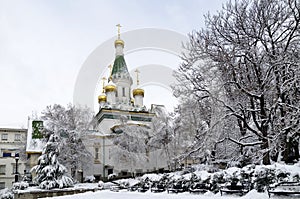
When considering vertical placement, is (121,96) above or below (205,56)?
above

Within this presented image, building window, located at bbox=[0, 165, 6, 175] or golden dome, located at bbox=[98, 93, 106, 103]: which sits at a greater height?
golden dome, located at bbox=[98, 93, 106, 103]

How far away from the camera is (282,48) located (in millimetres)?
14000

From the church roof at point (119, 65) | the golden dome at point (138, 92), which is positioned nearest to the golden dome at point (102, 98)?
the church roof at point (119, 65)

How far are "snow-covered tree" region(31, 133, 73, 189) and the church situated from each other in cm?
1072

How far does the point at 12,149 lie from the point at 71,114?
63.3ft

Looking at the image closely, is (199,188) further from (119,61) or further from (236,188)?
(119,61)

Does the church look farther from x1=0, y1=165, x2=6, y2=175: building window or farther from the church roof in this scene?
x1=0, y1=165, x2=6, y2=175: building window

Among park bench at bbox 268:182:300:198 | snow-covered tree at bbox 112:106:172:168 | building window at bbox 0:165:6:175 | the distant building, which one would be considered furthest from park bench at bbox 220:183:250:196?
building window at bbox 0:165:6:175

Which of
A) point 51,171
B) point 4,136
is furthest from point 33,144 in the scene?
point 4,136

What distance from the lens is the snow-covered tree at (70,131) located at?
30344 mm

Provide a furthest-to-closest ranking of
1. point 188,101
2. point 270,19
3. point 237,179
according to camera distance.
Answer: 1. point 188,101
2. point 270,19
3. point 237,179

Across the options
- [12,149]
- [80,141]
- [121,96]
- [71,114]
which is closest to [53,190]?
[80,141]

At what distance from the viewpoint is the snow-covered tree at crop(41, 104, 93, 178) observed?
1195 inches

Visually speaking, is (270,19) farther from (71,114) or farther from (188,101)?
(71,114)
